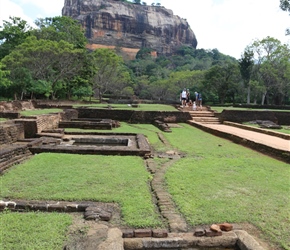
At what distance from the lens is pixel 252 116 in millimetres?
16578

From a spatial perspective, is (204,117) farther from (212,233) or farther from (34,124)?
(212,233)

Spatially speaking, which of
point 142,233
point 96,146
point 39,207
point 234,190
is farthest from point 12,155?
point 234,190

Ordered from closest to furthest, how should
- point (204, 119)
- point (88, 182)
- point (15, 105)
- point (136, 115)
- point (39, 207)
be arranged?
point (39, 207) < point (88, 182) < point (136, 115) < point (204, 119) < point (15, 105)

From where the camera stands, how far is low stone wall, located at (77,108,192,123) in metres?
16.2

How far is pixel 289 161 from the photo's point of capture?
6918 mm

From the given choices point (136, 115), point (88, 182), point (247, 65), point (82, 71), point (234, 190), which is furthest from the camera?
point (247, 65)

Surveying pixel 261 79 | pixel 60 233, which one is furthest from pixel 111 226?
pixel 261 79

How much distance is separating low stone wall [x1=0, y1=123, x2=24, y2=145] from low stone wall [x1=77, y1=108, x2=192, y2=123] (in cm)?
726

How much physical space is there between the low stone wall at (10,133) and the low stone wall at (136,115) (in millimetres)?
7265

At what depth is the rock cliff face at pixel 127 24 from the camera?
95.7 m

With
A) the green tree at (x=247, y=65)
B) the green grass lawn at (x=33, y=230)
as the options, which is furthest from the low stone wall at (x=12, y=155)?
the green tree at (x=247, y=65)

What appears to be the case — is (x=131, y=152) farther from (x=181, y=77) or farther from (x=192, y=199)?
(x=181, y=77)

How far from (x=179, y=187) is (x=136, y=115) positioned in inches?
463

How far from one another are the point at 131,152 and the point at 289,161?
400 centimetres
